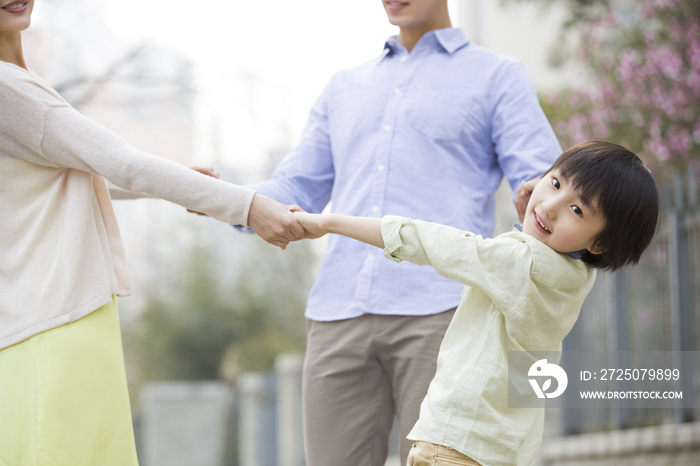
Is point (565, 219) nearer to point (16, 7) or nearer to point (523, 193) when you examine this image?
point (523, 193)

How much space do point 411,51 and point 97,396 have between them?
1405mm

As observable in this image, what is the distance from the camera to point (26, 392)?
152 centimetres

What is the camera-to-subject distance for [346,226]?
168cm

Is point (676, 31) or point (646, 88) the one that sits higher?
point (676, 31)

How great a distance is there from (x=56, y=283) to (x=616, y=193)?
1.29m

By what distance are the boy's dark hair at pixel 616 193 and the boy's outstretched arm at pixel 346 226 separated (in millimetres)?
463

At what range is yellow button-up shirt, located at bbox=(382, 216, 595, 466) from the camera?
5.12 ft

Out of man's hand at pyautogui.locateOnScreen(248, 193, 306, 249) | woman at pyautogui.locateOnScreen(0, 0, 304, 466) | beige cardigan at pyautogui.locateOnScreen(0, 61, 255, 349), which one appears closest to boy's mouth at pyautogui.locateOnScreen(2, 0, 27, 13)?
woman at pyautogui.locateOnScreen(0, 0, 304, 466)

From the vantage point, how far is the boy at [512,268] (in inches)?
61.6

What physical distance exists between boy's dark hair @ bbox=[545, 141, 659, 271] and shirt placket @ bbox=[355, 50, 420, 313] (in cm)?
56

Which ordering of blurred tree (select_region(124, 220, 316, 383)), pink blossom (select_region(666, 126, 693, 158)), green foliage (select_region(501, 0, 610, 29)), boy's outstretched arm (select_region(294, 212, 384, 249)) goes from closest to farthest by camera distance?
boy's outstretched arm (select_region(294, 212, 384, 249)), pink blossom (select_region(666, 126, 693, 158)), green foliage (select_region(501, 0, 610, 29)), blurred tree (select_region(124, 220, 316, 383))

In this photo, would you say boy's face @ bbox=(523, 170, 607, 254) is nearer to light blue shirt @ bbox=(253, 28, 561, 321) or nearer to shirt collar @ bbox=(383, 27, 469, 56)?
light blue shirt @ bbox=(253, 28, 561, 321)

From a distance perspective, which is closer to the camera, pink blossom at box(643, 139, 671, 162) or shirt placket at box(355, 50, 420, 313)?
shirt placket at box(355, 50, 420, 313)

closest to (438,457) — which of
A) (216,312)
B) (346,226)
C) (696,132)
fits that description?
(346,226)
